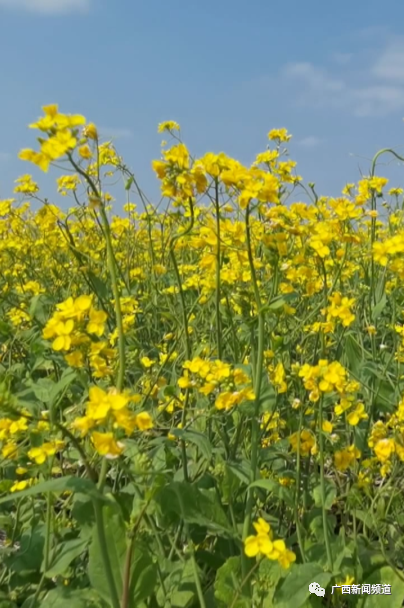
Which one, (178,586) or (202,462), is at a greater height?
(202,462)

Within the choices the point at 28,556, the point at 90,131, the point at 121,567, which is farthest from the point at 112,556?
the point at 90,131

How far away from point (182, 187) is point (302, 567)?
70 cm

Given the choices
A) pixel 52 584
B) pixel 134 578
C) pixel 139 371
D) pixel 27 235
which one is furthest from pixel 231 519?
pixel 27 235

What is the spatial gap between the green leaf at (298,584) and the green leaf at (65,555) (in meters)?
0.35

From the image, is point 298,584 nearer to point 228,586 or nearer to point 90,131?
point 228,586

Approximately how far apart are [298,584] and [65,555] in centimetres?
41

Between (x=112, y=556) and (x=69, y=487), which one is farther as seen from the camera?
(x=112, y=556)

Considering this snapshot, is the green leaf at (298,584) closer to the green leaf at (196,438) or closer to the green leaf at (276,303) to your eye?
the green leaf at (196,438)

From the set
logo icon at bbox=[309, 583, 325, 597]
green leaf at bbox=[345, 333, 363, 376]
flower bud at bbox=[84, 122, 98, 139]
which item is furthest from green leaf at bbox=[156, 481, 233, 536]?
green leaf at bbox=[345, 333, 363, 376]

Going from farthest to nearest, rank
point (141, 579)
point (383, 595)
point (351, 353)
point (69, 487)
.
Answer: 1. point (351, 353)
2. point (383, 595)
3. point (141, 579)
4. point (69, 487)

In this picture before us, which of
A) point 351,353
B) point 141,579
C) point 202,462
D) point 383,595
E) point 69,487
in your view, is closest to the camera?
point 69,487

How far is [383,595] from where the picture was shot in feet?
4.66

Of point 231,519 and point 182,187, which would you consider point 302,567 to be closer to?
point 231,519

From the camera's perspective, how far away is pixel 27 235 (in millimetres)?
3838
